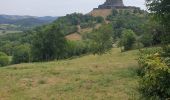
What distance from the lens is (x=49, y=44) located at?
276ft

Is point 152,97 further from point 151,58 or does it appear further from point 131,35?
point 131,35

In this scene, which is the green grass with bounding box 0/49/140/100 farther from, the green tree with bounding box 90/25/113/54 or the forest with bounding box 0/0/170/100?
the green tree with bounding box 90/25/113/54

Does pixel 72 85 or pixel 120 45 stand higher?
pixel 72 85

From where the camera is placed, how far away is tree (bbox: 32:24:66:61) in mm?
83750

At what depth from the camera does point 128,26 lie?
142 m

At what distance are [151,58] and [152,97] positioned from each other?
1341mm

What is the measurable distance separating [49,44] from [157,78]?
7275 centimetres

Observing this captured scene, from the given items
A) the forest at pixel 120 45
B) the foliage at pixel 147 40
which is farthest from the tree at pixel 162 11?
the foliage at pixel 147 40

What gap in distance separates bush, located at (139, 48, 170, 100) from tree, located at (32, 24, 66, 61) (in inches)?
2803

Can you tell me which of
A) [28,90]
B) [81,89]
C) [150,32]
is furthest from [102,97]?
[150,32]

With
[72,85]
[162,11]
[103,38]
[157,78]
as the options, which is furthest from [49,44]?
[157,78]

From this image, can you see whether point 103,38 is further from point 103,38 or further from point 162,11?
point 162,11

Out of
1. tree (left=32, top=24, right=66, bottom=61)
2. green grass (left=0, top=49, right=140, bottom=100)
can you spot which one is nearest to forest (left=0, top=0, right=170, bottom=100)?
tree (left=32, top=24, right=66, bottom=61)

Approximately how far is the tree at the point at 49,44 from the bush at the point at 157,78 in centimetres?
7119
